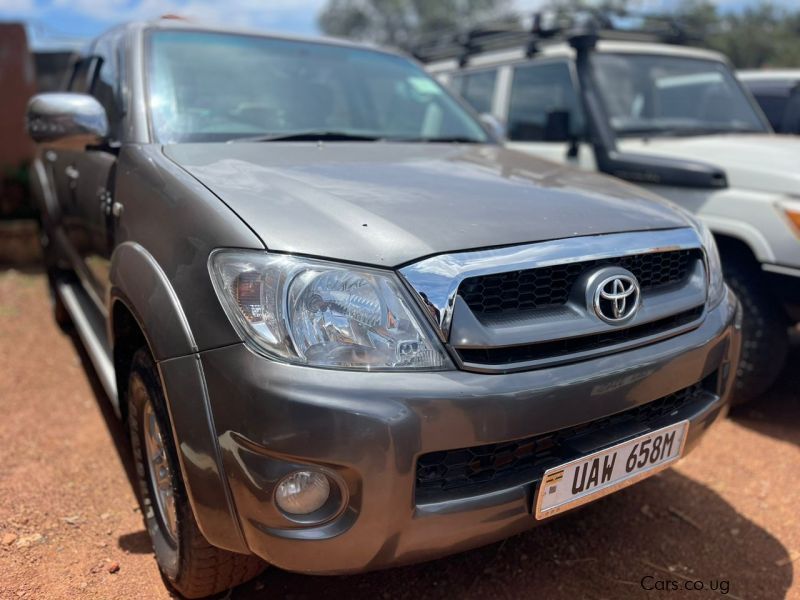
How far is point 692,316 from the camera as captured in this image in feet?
6.66

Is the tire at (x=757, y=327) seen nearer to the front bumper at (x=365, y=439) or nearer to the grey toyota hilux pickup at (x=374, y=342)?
the grey toyota hilux pickup at (x=374, y=342)

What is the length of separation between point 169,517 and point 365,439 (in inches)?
35.7

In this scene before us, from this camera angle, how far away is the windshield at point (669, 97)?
4.14 metres

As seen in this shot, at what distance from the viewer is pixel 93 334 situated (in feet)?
9.55

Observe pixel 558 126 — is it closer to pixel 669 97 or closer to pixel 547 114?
pixel 547 114

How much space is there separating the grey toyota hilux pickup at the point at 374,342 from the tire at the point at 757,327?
3.43 ft

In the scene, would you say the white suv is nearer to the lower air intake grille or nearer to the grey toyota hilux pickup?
the grey toyota hilux pickup

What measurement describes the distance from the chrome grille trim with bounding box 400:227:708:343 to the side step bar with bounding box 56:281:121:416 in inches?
52.9

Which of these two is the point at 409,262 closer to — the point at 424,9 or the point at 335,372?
the point at 335,372

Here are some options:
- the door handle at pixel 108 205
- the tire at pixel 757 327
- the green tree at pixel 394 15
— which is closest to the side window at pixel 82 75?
the door handle at pixel 108 205

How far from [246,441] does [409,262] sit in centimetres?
55

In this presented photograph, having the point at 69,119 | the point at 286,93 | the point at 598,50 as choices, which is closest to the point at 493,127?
the point at 286,93

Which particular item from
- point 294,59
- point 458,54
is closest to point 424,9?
point 458,54

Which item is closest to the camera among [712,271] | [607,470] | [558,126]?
[607,470]
